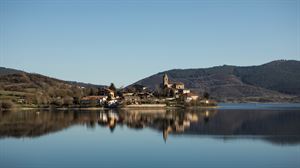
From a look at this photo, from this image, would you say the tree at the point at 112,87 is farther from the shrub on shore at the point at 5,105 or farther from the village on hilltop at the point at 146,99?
the shrub on shore at the point at 5,105

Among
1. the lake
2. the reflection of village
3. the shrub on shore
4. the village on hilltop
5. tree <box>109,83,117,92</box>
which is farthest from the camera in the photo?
tree <box>109,83,117,92</box>

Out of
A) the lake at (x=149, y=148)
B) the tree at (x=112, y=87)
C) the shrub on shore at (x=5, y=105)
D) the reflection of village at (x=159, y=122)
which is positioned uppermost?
the tree at (x=112, y=87)

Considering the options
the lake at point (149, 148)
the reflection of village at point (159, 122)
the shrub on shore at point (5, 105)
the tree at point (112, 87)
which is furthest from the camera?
the tree at point (112, 87)

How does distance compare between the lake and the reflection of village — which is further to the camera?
the reflection of village

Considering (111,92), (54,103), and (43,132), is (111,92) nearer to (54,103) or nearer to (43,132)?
(54,103)

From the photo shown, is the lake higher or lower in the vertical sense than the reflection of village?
lower

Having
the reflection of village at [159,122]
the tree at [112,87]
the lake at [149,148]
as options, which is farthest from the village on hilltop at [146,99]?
the lake at [149,148]

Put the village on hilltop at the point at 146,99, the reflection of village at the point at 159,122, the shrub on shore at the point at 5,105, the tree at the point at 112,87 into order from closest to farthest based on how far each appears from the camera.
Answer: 1. the reflection of village at the point at 159,122
2. the shrub on shore at the point at 5,105
3. the village on hilltop at the point at 146,99
4. the tree at the point at 112,87

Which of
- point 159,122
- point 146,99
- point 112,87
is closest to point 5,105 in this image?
point 146,99

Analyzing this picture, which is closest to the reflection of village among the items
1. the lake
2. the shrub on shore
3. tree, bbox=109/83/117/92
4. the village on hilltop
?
the lake

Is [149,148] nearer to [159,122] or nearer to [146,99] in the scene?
[159,122]

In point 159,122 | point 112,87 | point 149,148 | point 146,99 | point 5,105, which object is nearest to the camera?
point 149,148

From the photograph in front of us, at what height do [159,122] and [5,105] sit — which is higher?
[5,105]

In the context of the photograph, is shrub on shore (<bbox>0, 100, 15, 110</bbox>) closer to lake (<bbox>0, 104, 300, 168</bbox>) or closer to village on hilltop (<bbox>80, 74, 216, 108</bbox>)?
village on hilltop (<bbox>80, 74, 216, 108</bbox>)
